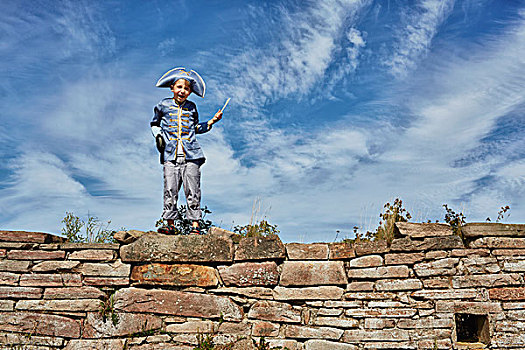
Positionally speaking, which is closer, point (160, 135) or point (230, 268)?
point (230, 268)

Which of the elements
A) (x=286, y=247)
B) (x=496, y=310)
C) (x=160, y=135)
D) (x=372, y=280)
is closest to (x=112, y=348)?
(x=286, y=247)

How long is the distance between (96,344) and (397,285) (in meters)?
3.59

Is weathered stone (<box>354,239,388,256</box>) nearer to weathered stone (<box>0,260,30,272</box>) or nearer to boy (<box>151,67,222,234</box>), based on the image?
boy (<box>151,67,222,234</box>)

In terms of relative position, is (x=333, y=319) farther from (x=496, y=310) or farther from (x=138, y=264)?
(x=138, y=264)

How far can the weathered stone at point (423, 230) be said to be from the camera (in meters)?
4.96

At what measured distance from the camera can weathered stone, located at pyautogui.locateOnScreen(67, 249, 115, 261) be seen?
5.16 meters

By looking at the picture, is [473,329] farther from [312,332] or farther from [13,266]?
[13,266]

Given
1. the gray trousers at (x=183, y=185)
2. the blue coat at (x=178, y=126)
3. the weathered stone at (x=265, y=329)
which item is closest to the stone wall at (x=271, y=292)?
the weathered stone at (x=265, y=329)

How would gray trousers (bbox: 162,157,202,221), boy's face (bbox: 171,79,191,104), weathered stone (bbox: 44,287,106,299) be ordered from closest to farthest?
1. weathered stone (bbox: 44,287,106,299)
2. gray trousers (bbox: 162,157,202,221)
3. boy's face (bbox: 171,79,191,104)

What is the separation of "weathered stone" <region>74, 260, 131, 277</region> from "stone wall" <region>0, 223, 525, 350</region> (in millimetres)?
12

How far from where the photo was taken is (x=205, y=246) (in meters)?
5.07

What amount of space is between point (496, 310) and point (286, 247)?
249cm

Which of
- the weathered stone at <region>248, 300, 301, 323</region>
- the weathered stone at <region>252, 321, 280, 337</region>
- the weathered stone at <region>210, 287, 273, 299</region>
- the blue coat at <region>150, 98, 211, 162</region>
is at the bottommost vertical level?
the weathered stone at <region>252, 321, 280, 337</region>

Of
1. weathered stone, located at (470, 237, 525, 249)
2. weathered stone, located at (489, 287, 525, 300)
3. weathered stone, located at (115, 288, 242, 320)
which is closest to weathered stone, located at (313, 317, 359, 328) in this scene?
weathered stone, located at (115, 288, 242, 320)
